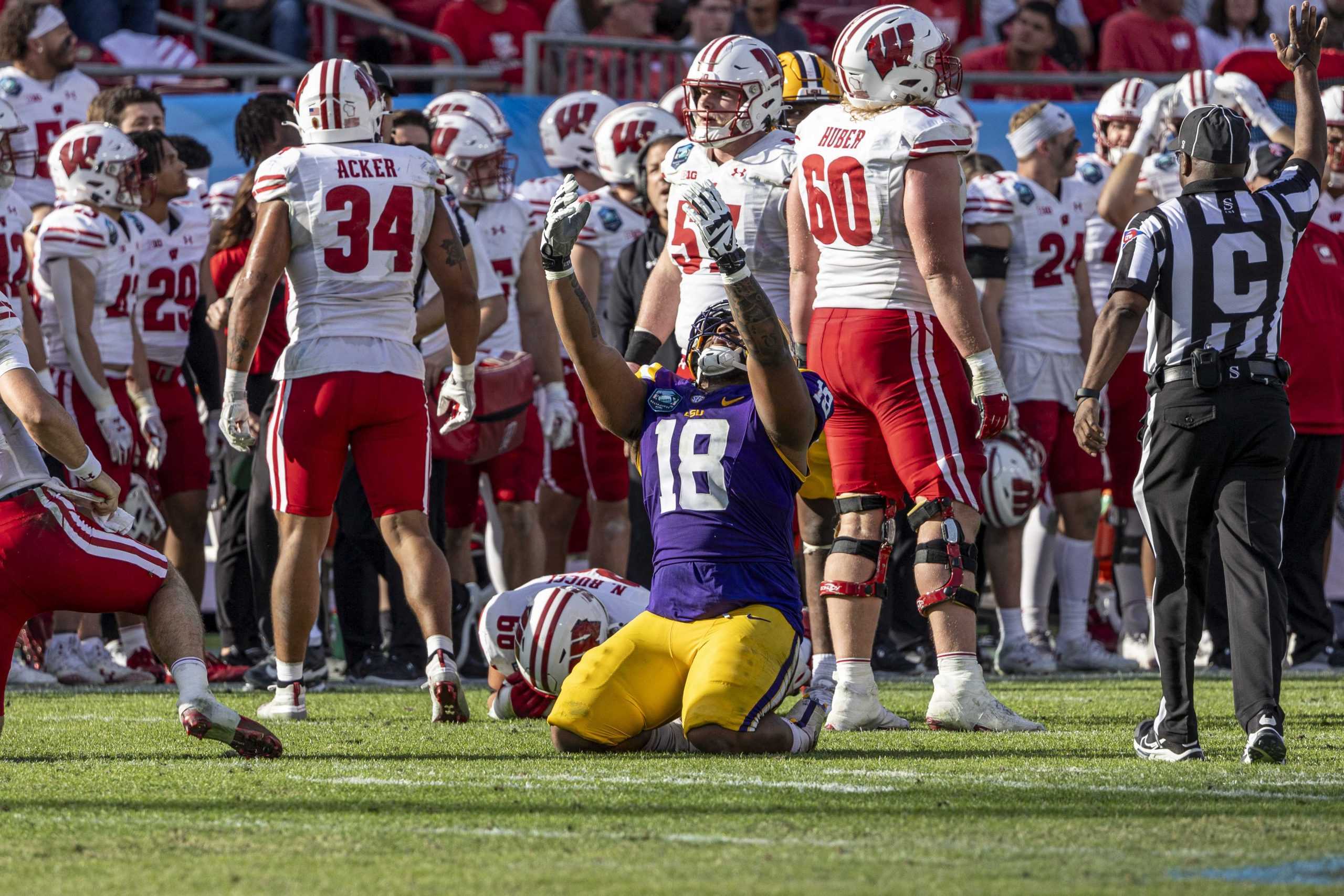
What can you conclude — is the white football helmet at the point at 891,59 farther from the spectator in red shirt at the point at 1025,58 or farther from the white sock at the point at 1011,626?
the spectator in red shirt at the point at 1025,58

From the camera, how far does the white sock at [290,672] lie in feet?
22.0

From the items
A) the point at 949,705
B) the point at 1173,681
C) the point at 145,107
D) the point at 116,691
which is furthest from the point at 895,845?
the point at 145,107

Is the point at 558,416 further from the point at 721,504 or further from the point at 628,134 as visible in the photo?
the point at 721,504

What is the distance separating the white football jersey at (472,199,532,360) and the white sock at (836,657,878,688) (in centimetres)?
318

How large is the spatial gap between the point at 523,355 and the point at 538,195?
4.42 feet

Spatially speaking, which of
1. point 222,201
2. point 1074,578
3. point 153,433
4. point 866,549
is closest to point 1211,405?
point 866,549

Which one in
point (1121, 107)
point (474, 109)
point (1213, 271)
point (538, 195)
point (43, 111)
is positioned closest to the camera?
point (1213, 271)

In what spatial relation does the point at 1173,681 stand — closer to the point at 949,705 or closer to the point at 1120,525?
the point at 949,705

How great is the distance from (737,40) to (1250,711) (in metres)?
2.94

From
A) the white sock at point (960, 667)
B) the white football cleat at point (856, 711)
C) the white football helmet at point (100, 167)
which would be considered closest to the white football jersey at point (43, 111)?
the white football helmet at point (100, 167)

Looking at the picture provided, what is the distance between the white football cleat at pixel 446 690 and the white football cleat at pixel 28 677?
8.64 ft

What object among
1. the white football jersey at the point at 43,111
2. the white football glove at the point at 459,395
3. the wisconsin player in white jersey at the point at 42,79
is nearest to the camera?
the white football glove at the point at 459,395

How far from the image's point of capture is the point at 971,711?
621 centimetres

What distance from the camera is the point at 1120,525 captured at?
9.94 meters
